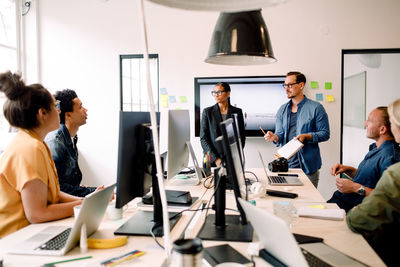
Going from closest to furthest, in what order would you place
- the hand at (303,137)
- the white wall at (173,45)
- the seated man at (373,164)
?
the seated man at (373,164)
the hand at (303,137)
the white wall at (173,45)

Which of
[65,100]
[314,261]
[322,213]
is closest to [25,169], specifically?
[65,100]

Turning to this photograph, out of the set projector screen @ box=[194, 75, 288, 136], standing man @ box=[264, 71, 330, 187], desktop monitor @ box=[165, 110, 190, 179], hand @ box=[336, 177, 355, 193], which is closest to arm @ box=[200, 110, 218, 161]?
standing man @ box=[264, 71, 330, 187]

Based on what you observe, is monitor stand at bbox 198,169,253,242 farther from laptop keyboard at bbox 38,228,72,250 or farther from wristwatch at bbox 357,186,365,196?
wristwatch at bbox 357,186,365,196

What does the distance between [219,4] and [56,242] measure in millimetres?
1090

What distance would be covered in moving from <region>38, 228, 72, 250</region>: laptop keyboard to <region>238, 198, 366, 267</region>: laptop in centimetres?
74

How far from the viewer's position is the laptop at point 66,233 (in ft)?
3.86

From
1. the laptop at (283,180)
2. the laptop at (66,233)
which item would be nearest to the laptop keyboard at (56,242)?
the laptop at (66,233)

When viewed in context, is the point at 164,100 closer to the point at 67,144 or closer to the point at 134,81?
the point at 134,81

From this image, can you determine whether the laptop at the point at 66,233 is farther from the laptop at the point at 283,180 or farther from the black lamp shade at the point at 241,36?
the laptop at the point at 283,180

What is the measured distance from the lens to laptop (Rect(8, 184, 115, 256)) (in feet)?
3.86

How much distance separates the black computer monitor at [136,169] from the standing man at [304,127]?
73.1 inches

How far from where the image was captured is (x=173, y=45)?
421 cm

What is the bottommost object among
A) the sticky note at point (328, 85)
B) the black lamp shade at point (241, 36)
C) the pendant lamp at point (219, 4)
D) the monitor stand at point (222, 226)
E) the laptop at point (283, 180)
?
the laptop at point (283, 180)

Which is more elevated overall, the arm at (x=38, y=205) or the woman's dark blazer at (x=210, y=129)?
the woman's dark blazer at (x=210, y=129)
